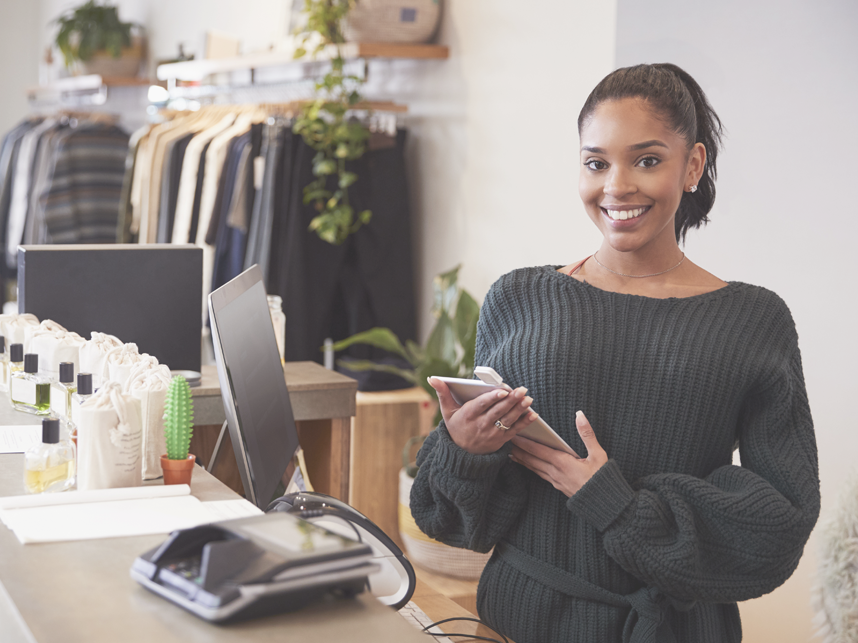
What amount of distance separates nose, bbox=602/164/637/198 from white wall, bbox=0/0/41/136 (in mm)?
7169

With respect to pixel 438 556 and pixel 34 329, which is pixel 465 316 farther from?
pixel 34 329

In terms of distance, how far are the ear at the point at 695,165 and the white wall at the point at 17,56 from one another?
7182 mm

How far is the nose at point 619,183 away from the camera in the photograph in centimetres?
140

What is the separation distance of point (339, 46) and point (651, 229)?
2240 millimetres

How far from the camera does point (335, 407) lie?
2.26 meters

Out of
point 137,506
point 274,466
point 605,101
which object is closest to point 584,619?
point 274,466

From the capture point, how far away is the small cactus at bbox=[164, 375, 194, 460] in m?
1.31

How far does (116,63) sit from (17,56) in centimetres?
209

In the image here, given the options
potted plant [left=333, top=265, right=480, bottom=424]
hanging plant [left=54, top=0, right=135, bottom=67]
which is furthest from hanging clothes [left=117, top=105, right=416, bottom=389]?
hanging plant [left=54, top=0, right=135, bottom=67]

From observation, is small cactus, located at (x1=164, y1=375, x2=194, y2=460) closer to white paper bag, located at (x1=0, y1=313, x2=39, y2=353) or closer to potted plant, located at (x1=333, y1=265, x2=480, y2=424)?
white paper bag, located at (x1=0, y1=313, x2=39, y2=353)

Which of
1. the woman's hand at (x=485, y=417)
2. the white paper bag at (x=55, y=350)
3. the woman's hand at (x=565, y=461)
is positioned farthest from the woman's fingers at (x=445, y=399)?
the white paper bag at (x=55, y=350)

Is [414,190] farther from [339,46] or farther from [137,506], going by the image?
[137,506]

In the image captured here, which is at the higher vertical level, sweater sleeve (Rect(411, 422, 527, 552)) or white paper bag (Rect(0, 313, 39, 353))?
white paper bag (Rect(0, 313, 39, 353))

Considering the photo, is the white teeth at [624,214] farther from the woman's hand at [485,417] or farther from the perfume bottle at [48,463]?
the perfume bottle at [48,463]
